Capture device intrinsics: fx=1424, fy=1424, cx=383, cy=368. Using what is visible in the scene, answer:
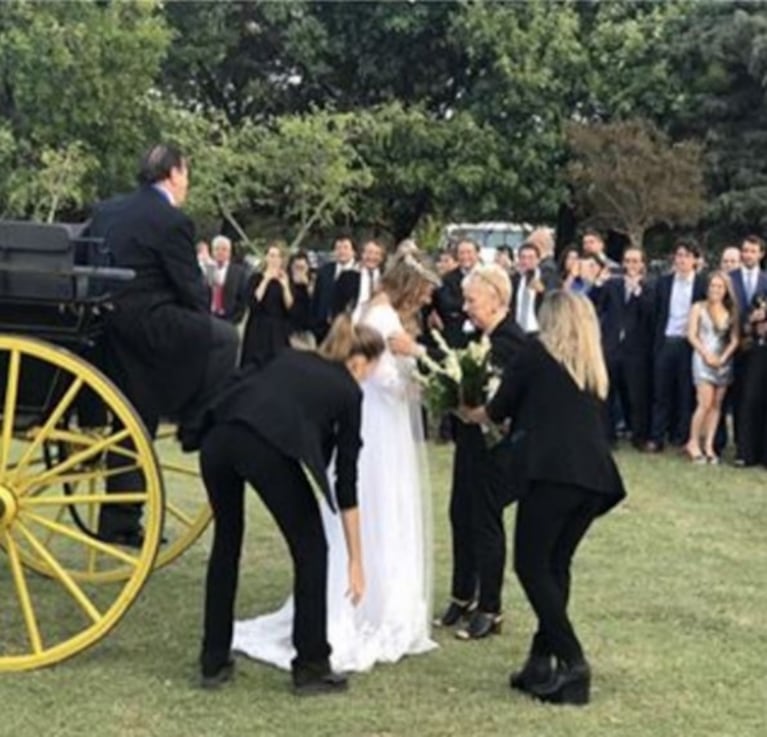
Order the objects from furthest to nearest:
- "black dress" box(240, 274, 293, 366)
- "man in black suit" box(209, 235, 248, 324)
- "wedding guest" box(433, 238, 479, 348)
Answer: "man in black suit" box(209, 235, 248, 324) < "black dress" box(240, 274, 293, 366) < "wedding guest" box(433, 238, 479, 348)

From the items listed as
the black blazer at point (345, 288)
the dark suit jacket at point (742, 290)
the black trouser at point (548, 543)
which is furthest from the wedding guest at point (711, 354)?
the black trouser at point (548, 543)

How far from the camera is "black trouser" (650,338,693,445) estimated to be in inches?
507

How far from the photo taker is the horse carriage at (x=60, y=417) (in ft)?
19.4

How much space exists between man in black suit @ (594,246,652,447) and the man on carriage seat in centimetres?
690

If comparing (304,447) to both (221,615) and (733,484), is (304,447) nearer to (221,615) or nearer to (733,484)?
(221,615)

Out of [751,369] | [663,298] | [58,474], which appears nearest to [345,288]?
[663,298]

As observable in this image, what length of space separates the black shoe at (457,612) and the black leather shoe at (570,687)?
129cm

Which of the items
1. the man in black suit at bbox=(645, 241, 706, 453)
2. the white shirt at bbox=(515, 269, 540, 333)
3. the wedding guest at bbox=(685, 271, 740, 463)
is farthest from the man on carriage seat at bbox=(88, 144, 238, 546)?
the man in black suit at bbox=(645, 241, 706, 453)

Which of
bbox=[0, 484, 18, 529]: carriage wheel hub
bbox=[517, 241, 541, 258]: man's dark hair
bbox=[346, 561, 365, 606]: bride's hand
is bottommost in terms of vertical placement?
bbox=[346, 561, 365, 606]: bride's hand

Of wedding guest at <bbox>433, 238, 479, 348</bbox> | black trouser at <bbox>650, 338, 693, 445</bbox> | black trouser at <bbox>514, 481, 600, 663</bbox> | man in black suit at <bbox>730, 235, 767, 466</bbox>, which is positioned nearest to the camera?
black trouser at <bbox>514, 481, 600, 663</bbox>

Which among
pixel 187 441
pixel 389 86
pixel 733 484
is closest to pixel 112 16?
pixel 389 86

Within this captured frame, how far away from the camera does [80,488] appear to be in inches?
319

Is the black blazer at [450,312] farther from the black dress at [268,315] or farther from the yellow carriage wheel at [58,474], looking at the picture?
the yellow carriage wheel at [58,474]

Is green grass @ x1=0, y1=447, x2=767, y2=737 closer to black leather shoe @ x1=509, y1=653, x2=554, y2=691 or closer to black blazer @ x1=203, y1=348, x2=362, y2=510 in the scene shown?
black leather shoe @ x1=509, y1=653, x2=554, y2=691
